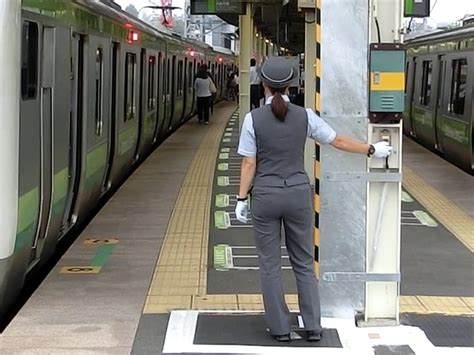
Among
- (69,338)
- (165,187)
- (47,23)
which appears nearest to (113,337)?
(69,338)

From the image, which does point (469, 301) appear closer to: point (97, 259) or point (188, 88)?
point (97, 259)

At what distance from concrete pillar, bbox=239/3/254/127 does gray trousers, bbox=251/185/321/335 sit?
11315 millimetres

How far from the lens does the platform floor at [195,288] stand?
532 cm

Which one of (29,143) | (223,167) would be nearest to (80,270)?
(29,143)

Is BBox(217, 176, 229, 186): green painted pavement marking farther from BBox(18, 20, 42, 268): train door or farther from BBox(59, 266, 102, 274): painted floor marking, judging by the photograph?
BBox(18, 20, 42, 268): train door

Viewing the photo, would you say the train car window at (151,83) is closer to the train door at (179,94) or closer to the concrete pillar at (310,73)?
the concrete pillar at (310,73)

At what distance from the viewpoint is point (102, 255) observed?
25.7 ft

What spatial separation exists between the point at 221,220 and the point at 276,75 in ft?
15.4

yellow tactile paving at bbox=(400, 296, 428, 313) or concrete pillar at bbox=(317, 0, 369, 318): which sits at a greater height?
concrete pillar at bbox=(317, 0, 369, 318)

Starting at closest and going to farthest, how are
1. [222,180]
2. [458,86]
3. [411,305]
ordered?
[411,305], [222,180], [458,86]

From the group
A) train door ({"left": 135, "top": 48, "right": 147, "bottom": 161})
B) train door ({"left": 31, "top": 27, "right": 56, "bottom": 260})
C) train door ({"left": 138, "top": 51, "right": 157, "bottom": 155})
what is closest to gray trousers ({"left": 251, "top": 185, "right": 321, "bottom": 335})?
train door ({"left": 31, "top": 27, "right": 56, "bottom": 260})

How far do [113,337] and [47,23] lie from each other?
247 centimetres

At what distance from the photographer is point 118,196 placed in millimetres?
11211

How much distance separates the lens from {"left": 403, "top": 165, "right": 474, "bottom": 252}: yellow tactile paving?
9.01m
